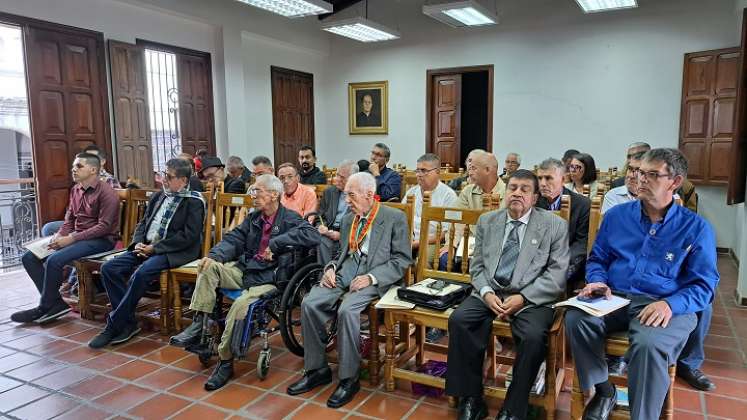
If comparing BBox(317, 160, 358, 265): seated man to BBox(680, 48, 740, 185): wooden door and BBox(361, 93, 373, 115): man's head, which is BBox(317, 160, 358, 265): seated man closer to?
BBox(680, 48, 740, 185): wooden door

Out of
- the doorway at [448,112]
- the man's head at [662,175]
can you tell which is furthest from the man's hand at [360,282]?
the doorway at [448,112]

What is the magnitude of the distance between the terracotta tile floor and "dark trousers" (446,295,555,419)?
0.72 ft

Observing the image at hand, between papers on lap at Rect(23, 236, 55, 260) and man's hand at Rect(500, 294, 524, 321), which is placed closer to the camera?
man's hand at Rect(500, 294, 524, 321)

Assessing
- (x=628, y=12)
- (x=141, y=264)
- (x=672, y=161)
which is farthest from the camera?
(x=628, y=12)

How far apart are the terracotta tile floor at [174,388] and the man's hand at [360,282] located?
520 mm

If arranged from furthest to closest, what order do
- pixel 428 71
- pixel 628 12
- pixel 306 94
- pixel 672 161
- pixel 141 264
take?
1. pixel 306 94
2. pixel 428 71
3. pixel 628 12
4. pixel 141 264
5. pixel 672 161

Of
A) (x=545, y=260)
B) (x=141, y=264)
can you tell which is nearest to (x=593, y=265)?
(x=545, y=260)

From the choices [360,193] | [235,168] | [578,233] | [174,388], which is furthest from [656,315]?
[235,168]

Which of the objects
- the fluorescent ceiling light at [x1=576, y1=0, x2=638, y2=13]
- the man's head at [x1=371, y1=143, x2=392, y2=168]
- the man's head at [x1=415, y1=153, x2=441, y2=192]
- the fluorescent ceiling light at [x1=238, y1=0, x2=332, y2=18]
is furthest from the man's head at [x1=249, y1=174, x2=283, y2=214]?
the fluorescent ceiling light at [x1=576, y1=0, x2=638, y2=13]

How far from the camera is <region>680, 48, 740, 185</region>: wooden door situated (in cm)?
554

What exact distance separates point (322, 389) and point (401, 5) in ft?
21.4

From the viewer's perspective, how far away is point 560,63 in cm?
675

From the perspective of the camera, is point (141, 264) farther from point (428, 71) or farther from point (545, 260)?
point (428, 71)

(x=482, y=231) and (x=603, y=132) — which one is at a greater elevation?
(x=603, y=132)
